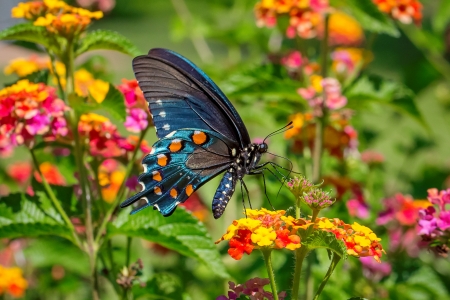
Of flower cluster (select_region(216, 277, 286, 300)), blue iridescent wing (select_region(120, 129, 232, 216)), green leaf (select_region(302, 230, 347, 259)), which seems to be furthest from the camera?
blue iridescent wing (select_region(120, 129, 232, 216))

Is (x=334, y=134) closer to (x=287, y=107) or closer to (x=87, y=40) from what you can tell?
(x=287, y=107)

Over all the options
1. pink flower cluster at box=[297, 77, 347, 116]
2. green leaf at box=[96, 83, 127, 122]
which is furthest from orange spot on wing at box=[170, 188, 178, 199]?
pink flower cluster at box=[297, 77, 347, 116]

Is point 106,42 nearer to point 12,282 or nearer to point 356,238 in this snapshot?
point 356,238

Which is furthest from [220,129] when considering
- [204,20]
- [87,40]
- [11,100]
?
[204,20]

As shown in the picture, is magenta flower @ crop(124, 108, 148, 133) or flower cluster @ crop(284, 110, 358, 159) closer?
magenta flower @ crop(124, 108, 148, 133)

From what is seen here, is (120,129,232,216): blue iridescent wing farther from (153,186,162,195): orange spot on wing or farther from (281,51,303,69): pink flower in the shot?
(281,51,303,69): pink flower

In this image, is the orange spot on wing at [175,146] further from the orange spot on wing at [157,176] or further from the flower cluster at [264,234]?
the flower cluster at [264,234]

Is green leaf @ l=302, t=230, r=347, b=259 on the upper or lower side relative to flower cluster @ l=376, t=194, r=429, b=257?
lower

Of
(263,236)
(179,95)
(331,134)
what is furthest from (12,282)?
Result: (263,236)

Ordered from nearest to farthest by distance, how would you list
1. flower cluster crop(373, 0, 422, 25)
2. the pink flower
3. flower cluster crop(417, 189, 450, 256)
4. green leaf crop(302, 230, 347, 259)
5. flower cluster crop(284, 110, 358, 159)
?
1. green leaf crop(302, 230, 347, 259)
2. flower cluster crop(417, 189, 450, 256)
3. flower cluster crop(373, 0, 422, 25)
4. flower cluster crop(284, 110, 358, 159)
5. the pink flower
